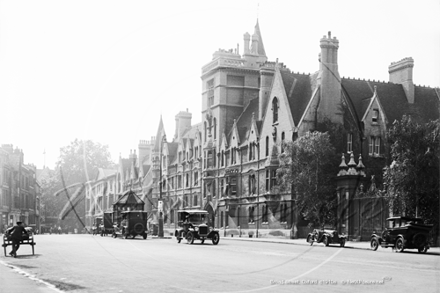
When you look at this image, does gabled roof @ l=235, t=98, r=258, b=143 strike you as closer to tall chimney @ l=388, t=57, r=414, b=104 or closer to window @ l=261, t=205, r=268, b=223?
window @ l=261, t=205, r=268, b=223

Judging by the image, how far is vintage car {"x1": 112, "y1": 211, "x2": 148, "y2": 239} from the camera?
5267cm

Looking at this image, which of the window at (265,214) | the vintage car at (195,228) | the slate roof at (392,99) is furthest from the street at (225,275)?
the slate roof at (392,99)

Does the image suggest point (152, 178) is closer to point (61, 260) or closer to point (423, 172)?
point (423, 172)

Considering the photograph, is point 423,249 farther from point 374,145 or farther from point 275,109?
point 275,109

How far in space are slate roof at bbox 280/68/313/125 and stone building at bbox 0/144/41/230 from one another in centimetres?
4770

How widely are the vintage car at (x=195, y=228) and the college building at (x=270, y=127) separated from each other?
9.92 meters

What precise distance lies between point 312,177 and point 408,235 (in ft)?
50.6

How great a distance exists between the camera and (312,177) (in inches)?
1860

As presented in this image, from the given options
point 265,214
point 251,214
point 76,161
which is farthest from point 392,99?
point 76,161

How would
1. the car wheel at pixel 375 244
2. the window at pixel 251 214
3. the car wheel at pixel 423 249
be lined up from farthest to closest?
the window at pixel 251 214 → the car wheel at pixel 375 244 → the car wheel at pixel 423 249

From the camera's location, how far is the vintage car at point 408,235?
1259 inches

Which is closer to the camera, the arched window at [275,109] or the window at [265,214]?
the arched window at [275,109]

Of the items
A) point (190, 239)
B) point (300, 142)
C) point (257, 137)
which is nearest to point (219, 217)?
point (257, 137)

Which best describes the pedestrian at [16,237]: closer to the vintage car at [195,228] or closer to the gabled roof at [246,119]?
the vintage car at [195,228]
